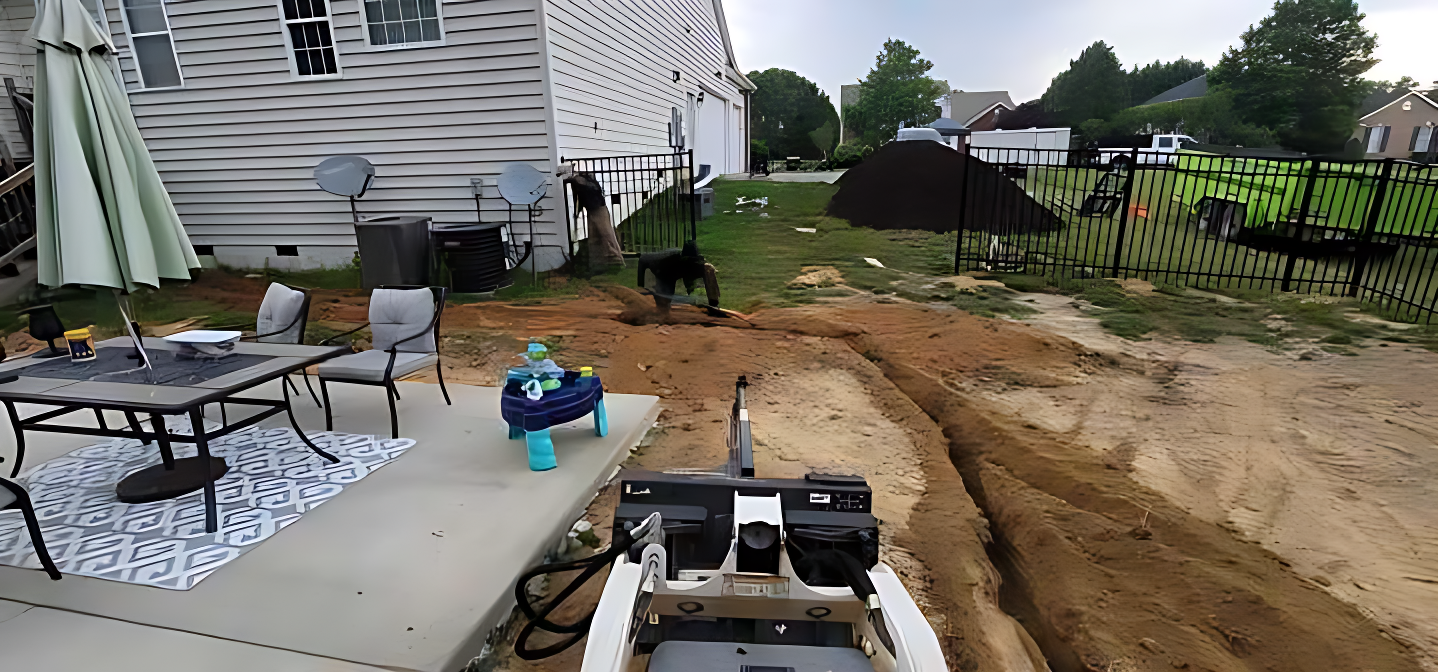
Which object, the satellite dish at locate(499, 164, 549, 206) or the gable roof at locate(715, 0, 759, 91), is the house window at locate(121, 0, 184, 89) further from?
the gable roof at locate(715, 0, 759, 91)

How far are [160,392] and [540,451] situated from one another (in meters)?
1.77

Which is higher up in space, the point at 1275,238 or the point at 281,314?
the point at 281,314

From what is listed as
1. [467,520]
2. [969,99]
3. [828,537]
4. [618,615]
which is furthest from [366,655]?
[969,99]

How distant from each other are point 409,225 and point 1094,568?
7.76 metres

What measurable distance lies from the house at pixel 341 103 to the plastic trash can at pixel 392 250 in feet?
2.70

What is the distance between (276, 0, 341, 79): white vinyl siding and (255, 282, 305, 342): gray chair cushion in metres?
5.19

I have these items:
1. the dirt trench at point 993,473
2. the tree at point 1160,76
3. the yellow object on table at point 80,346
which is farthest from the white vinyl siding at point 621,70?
the tree at point 1160,76

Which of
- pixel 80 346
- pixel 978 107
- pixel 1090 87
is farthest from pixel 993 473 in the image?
pixel 978 107

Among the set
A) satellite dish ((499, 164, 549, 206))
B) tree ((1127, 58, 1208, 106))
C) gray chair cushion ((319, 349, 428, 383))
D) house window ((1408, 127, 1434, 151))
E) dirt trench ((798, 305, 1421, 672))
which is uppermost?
tree ((1127, 58, 1208, 106))

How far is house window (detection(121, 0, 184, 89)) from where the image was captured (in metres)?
8.23

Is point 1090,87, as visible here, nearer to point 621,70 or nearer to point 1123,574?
point 621,70

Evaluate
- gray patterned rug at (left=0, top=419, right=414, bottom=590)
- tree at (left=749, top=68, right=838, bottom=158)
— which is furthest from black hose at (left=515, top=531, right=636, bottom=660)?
tree at (left=749, top=68, right=838, bottom=158)

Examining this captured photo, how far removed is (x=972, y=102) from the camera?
210 ft

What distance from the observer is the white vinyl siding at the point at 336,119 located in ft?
25.5
